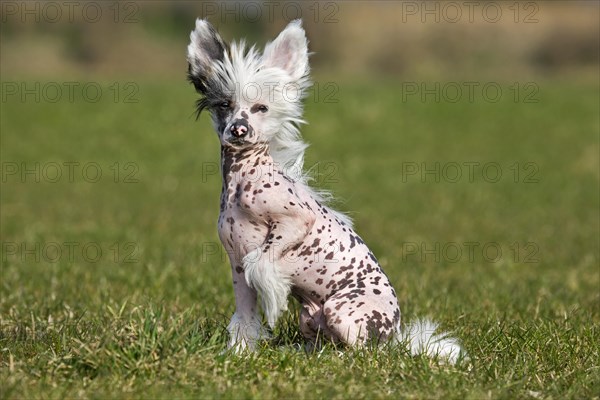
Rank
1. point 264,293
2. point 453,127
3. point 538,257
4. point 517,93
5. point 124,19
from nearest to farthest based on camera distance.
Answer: point 264,293 → point 538,257 → point 453,127 → point 517,93 → point 124,19

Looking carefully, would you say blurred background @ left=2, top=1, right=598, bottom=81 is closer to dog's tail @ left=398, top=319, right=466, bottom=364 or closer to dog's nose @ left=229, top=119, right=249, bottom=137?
dog's tail @ left=398, top=319, right=466, bottom=364

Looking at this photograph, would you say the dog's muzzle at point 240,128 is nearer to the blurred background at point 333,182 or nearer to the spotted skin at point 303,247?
the spotted skin at point 303,247

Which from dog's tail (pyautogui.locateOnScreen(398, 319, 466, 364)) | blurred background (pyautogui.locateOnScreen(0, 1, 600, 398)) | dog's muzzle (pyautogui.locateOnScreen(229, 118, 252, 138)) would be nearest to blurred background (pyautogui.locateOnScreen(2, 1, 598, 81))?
blurred background (pyautogui.locateOnScreen(0, 1, 600, 398))

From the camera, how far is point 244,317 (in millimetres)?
4750

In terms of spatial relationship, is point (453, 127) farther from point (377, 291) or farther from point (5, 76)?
point (377, 291)

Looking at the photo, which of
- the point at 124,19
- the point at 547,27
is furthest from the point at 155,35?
the point at 547,27

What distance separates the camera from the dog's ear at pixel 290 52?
4.68 m

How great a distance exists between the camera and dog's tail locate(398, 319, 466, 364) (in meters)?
4.80

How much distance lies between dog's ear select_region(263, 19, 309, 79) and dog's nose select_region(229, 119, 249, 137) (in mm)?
335

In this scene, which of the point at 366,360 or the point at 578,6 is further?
the point at 578,6

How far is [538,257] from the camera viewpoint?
1102 centimetres

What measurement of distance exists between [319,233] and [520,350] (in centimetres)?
144

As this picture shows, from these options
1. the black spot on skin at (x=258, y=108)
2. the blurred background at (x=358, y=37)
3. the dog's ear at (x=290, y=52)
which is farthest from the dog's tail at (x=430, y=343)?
the blurred background at (x=358, y=37)

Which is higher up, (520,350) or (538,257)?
(520,350)
